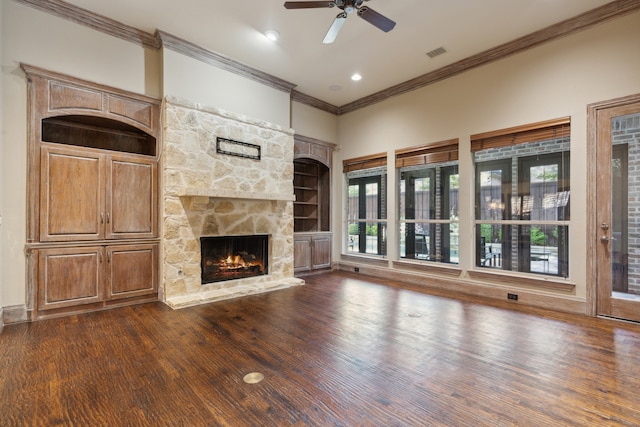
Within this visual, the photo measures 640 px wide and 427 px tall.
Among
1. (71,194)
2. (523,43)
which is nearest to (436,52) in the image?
(523,43)

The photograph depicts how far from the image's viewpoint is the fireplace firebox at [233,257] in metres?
4.75

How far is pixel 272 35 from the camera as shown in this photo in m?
4.20

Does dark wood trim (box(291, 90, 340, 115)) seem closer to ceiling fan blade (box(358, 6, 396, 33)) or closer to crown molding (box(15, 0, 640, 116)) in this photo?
crown molding (box(15, 0, 640, 116))

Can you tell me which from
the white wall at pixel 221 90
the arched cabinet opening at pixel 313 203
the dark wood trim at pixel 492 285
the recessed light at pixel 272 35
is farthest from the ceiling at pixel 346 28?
the dark wood trim at pixel 492 285

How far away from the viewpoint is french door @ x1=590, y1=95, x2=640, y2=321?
3.51m

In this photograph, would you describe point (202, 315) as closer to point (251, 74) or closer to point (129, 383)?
point (129, 383)

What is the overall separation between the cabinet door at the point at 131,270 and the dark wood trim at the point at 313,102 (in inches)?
151

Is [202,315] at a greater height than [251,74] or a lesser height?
lesser

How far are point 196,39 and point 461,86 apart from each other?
4.16 metres

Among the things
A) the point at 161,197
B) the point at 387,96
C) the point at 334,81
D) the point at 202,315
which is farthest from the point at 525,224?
the point at 161,197

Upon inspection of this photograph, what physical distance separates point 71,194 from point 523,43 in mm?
6273

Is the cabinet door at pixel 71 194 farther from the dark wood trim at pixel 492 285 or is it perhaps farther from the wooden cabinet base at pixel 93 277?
the dark wood trim at pixel 492 285

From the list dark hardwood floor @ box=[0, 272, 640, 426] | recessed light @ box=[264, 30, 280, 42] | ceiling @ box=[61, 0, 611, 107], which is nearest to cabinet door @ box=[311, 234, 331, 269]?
dark hardwood floor @ box=[0, 272, 640, 426]

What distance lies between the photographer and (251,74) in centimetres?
517
